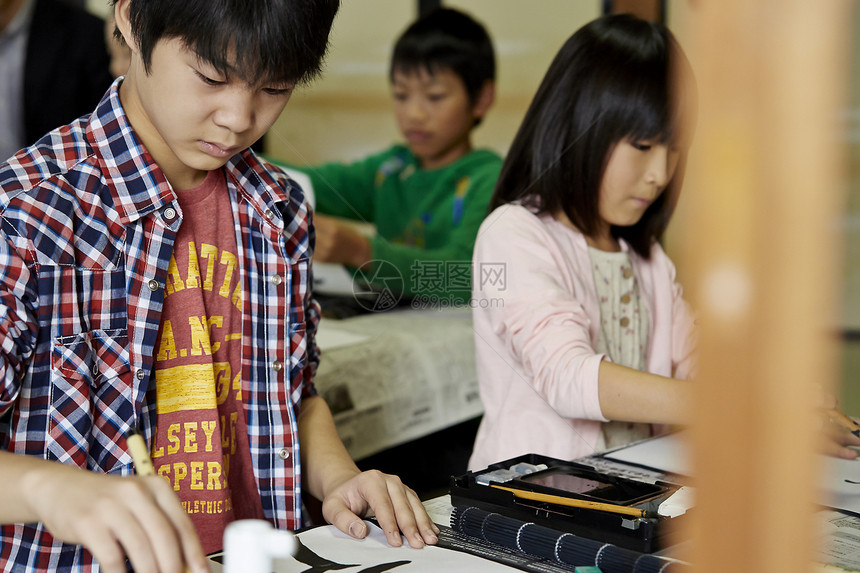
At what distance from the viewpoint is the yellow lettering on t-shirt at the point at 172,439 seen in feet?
2.73

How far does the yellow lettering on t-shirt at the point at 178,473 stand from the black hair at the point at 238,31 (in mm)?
358

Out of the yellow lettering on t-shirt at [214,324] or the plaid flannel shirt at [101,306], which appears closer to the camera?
the plaid flannel shirt at [101,306]

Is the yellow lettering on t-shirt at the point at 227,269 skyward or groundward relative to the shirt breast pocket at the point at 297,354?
skyward

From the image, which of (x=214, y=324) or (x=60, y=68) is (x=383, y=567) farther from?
(x=60, y=68)

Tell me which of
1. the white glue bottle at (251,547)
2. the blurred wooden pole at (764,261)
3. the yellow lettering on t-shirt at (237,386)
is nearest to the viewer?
the blurred wooden pole at (764,261)

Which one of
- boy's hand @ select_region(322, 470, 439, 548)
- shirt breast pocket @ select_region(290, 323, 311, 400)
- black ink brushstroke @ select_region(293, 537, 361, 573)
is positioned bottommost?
black ink brushstroke @ select_region(293, 537, 361, 573)

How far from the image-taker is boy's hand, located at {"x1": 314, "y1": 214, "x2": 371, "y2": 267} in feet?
5.60

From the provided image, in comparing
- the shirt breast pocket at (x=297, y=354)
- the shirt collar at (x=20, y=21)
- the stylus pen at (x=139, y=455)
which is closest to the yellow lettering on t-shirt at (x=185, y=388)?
the shirt breast pocket at (x=297, y=354)

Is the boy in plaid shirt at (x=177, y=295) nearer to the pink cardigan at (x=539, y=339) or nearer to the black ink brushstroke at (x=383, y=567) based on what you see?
the black ink brushstroke at (x=383, y=567)

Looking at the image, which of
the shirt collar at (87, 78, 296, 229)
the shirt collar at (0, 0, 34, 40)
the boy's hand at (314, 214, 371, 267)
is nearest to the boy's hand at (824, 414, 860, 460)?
the shirt collar at (87, 78, 296, 229)

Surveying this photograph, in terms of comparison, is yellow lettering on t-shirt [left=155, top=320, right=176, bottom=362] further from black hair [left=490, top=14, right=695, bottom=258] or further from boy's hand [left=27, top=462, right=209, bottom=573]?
black hair [left=490, top=14, right=695, bottom=258]

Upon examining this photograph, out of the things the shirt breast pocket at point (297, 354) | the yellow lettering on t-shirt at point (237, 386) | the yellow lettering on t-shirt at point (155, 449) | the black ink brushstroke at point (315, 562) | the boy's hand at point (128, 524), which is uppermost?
the shirt breast pocket at point (297, 354)

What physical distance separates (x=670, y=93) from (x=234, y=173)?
58 centimetres

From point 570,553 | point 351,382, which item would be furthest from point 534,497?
point 351,382
